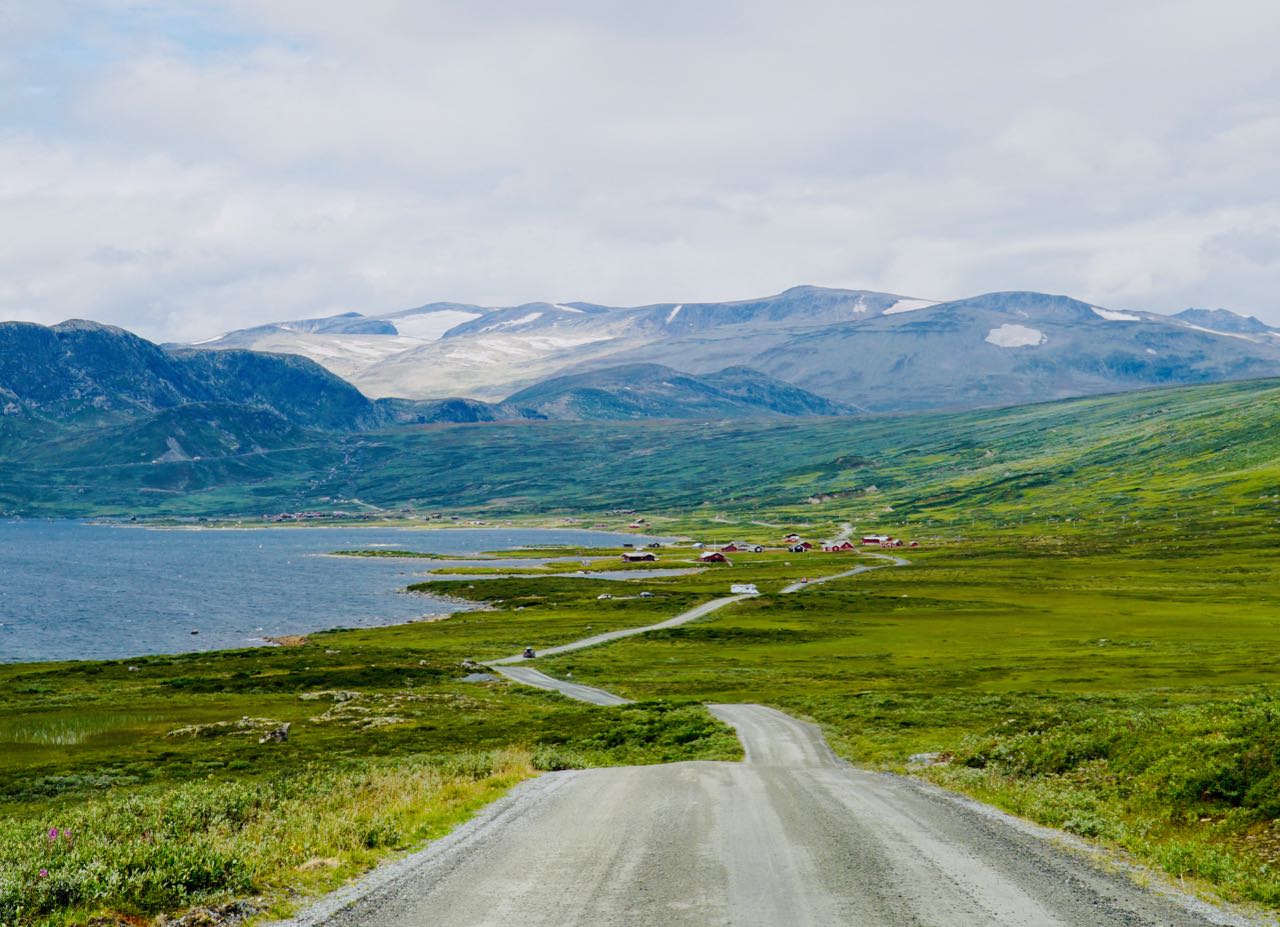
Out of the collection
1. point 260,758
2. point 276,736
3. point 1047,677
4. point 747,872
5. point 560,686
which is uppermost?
point 747,872

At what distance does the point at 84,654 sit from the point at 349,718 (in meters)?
78.3

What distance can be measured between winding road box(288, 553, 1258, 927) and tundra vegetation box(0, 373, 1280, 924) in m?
1.73

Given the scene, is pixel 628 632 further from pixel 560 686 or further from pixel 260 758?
pixel 260 758

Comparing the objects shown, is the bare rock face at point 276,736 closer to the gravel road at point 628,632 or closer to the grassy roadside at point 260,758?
the grassy roadside at point 260,758

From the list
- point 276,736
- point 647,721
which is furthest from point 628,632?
point 647,721

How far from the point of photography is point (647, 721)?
62.6 m

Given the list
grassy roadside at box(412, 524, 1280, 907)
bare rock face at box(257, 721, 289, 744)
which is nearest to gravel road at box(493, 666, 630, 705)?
grassy roadside at box(412, 524, 1280, 907)

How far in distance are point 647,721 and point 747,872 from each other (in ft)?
143

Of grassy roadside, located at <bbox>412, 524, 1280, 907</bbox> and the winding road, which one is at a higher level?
the winding road

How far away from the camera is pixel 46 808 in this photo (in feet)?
153

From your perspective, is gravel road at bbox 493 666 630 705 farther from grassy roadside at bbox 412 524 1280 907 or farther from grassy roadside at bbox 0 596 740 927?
grassy roadside at bbox 412 524 1280 907

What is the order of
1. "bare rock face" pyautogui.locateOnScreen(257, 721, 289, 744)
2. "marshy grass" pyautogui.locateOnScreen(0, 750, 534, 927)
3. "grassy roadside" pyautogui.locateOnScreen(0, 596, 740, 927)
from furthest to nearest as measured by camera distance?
"bare rock face" pyautogui.locateOnScreen(257, 721, 289, 744) → "grassy roadside" pyautogui.locateOnScreen(0, 596, 740, 927) → "marshy grass" pyautogui.locateOnScreen(0, 750, 534, 927)

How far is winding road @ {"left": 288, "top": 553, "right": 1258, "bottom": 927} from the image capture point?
17.2m

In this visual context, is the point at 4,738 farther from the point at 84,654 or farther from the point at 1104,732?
the point at 1104,732
